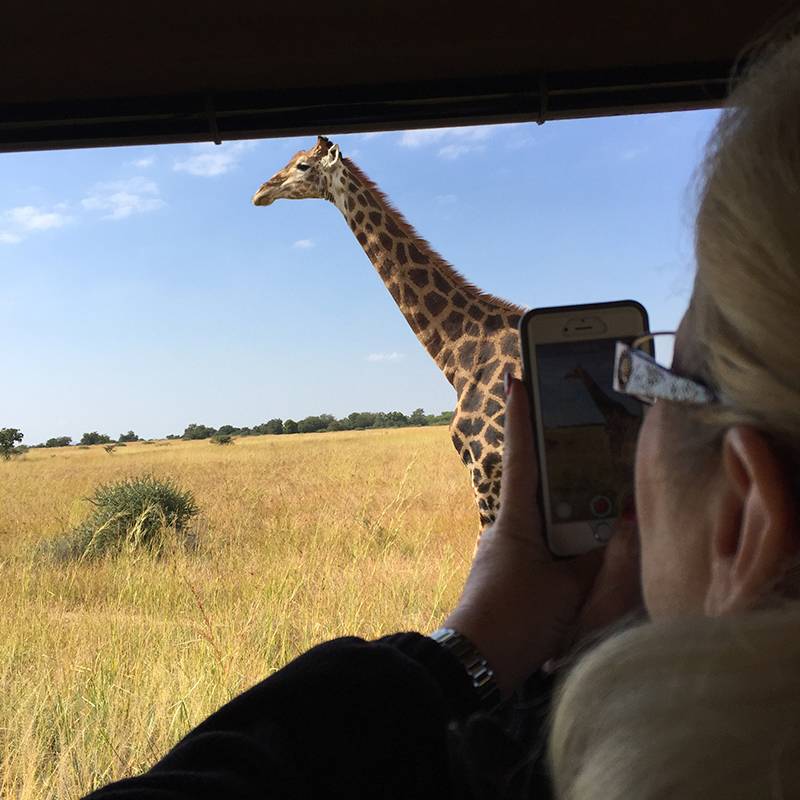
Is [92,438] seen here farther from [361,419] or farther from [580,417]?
[580,417]

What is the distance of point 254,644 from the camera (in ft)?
4.52

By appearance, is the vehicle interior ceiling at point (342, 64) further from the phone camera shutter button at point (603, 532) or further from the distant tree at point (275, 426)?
the distant tree at point (275, 426)

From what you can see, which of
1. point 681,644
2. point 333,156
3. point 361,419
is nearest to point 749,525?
point 681,644

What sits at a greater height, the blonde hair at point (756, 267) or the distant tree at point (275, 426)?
the distant tree at point (275, 426)

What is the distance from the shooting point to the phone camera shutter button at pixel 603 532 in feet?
1.48

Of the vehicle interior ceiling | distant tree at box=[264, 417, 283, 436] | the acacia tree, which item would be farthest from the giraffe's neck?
distant tree at box=[264, 417, 283, 436]

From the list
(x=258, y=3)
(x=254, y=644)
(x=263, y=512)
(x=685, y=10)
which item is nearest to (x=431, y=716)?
(x=258, y=3)

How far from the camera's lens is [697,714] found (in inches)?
7.3

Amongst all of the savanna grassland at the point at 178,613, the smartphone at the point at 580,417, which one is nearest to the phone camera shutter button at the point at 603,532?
the smartphone at the point at 580,417

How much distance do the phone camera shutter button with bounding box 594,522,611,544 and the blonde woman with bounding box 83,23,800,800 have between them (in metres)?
0.13

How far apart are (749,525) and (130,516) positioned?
9.01 ft

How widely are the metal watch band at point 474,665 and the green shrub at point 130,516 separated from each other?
2.07 meters

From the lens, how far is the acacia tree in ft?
17.9

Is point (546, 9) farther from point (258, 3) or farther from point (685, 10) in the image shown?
point (258, 3)
